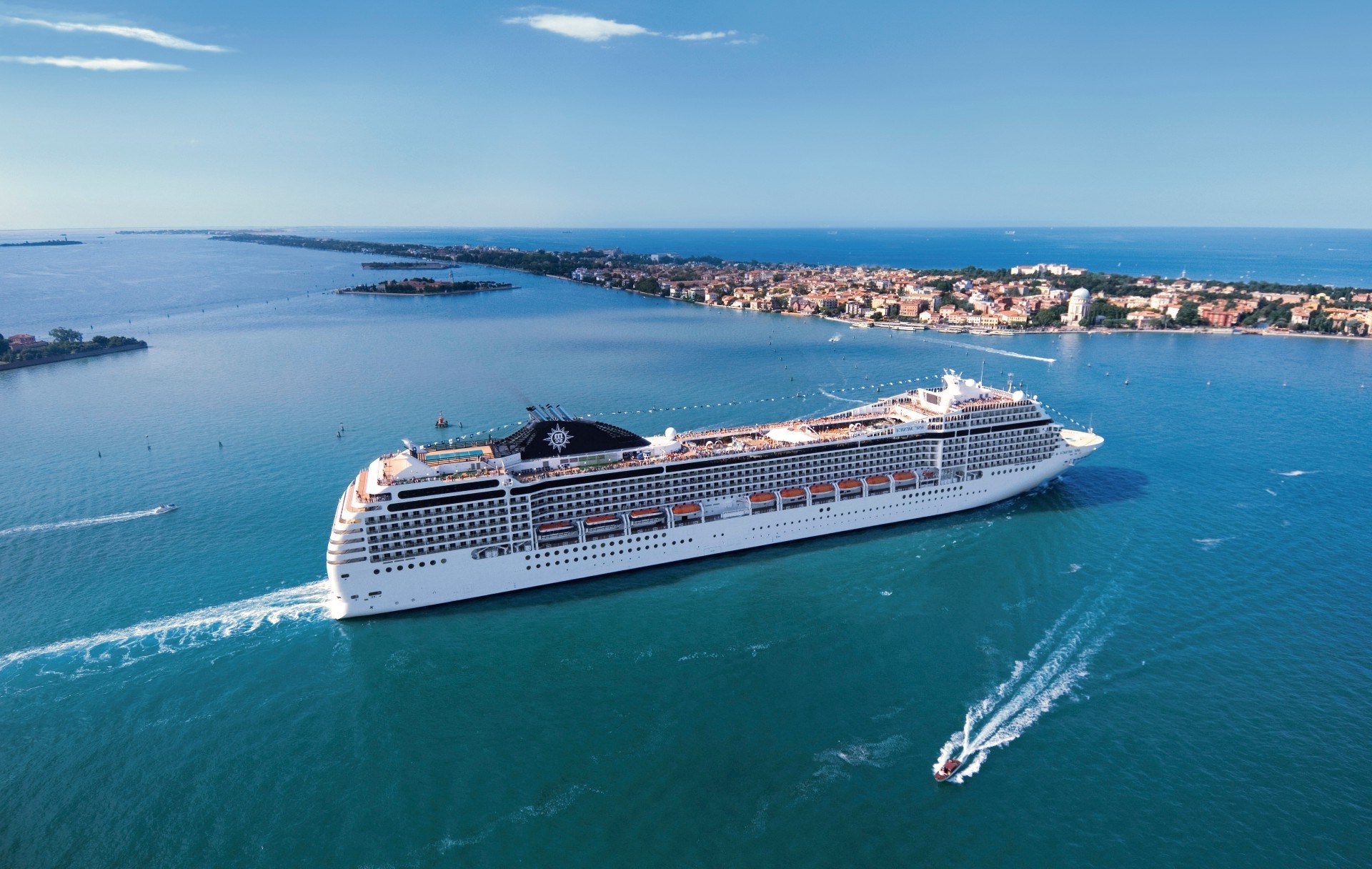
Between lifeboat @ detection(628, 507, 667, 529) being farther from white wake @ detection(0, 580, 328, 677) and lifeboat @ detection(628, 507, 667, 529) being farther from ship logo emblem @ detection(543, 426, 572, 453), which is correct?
white wake @ detection(0, 580, 328, 677)

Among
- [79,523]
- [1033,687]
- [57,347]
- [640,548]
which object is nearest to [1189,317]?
[1033,687]

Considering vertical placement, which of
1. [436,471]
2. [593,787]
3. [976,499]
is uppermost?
[436,471]

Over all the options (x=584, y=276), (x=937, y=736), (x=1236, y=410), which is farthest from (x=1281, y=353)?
(x=584, y=276)

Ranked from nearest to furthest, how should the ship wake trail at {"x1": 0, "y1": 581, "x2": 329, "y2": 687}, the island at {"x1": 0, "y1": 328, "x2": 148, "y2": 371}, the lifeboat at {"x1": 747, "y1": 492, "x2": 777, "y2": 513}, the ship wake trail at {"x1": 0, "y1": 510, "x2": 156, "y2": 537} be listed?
the ship wake trail at {"x1": 0, "y1": 581, "x2": 329, "y2": 687}, the lifeboat at {"x1": 747, "y1": 492, "x2": 777, "y2": 513}, the ship wake trail at {"x1": 0, "y1": 510, "x2": 156, "y2": 537}, the island at {"x1": 0, "y1": 328, "x2": 148, "y2": 371}

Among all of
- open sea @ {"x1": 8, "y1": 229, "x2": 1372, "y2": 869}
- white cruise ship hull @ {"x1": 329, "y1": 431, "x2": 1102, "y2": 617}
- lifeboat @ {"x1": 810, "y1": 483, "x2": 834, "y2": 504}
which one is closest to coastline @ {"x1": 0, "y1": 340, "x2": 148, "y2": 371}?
open sea @ {"x1": 8, "y1": 229, "x2": 1372, "y2": 869}

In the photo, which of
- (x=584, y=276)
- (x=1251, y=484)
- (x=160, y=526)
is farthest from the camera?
(x=584, y=276)

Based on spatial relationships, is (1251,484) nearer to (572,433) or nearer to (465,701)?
(572,433)

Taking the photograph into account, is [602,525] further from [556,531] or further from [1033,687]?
[1033,687]
